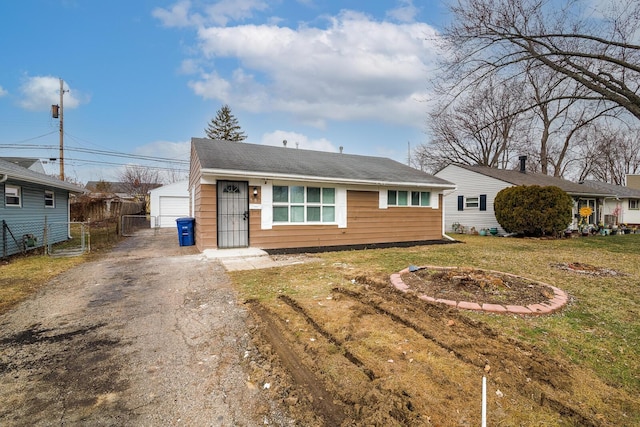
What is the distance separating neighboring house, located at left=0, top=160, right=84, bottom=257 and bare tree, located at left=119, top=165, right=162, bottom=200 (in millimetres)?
26971

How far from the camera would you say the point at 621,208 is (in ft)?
72.4

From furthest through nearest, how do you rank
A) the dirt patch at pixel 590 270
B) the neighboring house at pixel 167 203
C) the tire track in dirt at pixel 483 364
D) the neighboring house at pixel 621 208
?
the neighboring house at pixel 621 208 < the neighboring house at pixel 167 203 < the dirt patch at pixel 590 270 < the tire track in dirt at pixel 483 364

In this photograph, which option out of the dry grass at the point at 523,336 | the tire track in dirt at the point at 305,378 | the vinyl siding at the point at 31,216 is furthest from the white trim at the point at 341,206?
the vinyl siding at the point at 31,216

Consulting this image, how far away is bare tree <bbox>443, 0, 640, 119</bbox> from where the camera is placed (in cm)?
760

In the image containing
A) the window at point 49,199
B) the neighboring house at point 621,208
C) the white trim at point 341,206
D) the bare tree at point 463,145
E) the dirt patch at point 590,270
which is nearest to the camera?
the dirt patch at point 590,270

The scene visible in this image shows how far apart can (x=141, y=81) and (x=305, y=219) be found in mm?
12443

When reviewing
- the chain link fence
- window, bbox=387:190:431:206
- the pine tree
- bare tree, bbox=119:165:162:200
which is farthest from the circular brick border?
bare tree, bbox=119:165:162:200

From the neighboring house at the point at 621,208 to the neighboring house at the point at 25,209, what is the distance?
30.5 meters

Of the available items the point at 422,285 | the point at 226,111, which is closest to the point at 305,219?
the point at 422,285

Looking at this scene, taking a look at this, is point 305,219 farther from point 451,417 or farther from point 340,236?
point 451,417

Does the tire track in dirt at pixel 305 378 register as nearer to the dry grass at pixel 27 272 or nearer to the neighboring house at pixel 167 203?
the dry grass at pixel 27 272

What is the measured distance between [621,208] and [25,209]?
34509 mm

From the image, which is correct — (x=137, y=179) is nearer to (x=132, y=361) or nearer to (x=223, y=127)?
(x=223, y=127)

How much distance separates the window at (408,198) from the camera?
1117 cm
